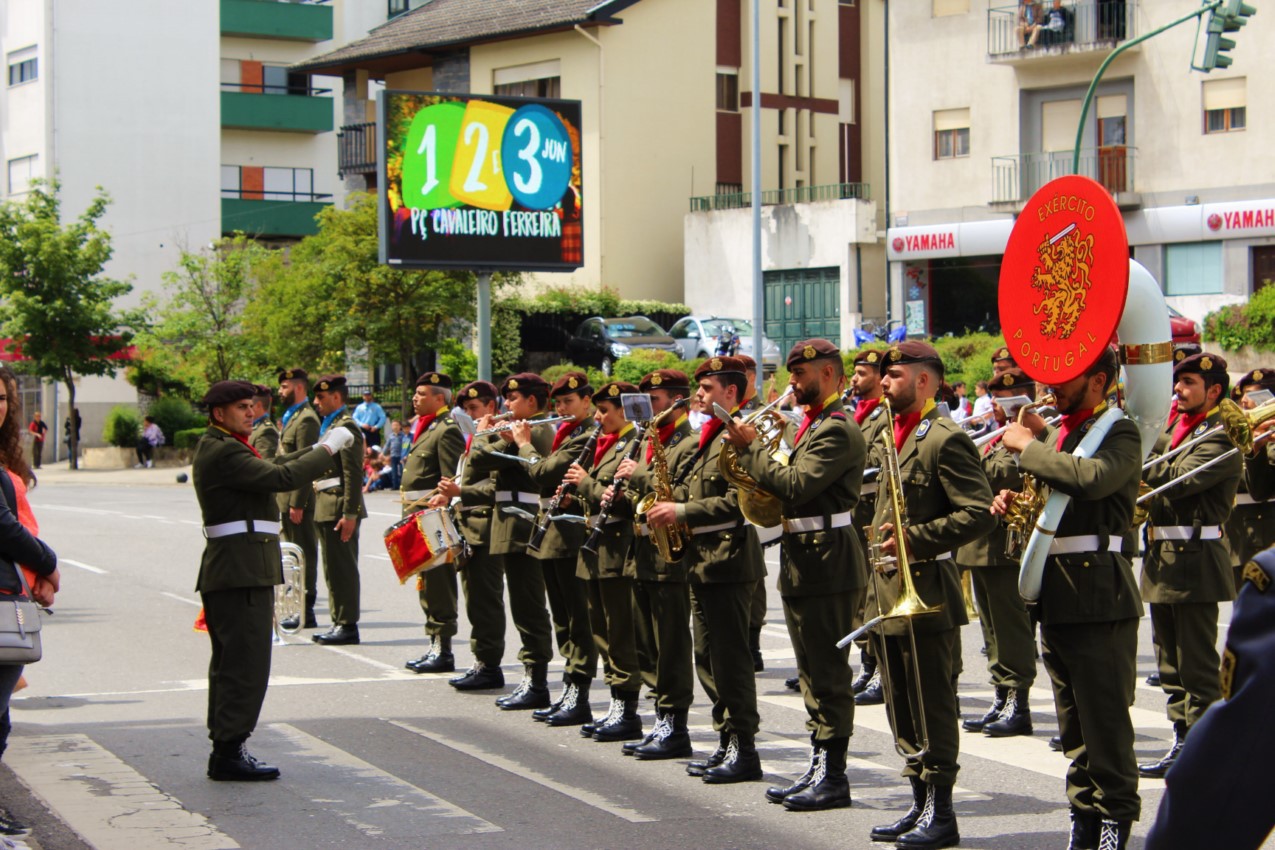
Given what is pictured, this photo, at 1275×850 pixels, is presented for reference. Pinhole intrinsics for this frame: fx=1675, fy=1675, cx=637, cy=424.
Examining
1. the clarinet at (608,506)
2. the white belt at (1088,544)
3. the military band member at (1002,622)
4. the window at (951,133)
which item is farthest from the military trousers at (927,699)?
the window at (951,133)

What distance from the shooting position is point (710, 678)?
8.69 metres

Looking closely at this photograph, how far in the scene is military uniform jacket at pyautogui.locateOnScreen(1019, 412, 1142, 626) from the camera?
6375mm

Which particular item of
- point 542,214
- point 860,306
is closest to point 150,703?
point 542,214

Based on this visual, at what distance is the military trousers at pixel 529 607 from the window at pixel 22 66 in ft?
168

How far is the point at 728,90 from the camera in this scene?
49250 millimetres

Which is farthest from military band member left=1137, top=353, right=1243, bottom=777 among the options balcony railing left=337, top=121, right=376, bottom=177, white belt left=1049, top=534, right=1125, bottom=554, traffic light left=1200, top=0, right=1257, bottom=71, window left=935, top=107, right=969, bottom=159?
balcony railing left=337, top=121, right=376, bottom=177

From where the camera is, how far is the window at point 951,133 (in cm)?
4059

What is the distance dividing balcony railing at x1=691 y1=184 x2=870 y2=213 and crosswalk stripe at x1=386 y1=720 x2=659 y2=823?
35.8 meters

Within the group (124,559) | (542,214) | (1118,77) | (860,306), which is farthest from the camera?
(860,306)

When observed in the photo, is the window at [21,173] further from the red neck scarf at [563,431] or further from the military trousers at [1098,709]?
the military trousers at [1098,709]

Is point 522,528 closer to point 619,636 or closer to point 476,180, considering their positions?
point 619,636

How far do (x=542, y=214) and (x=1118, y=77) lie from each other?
708 inches

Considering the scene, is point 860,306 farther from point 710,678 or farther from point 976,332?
point 710,678

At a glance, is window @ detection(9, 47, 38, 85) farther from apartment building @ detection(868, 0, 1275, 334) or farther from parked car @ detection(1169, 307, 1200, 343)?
parked car @ detection(1169, 307, 1200, 343)
